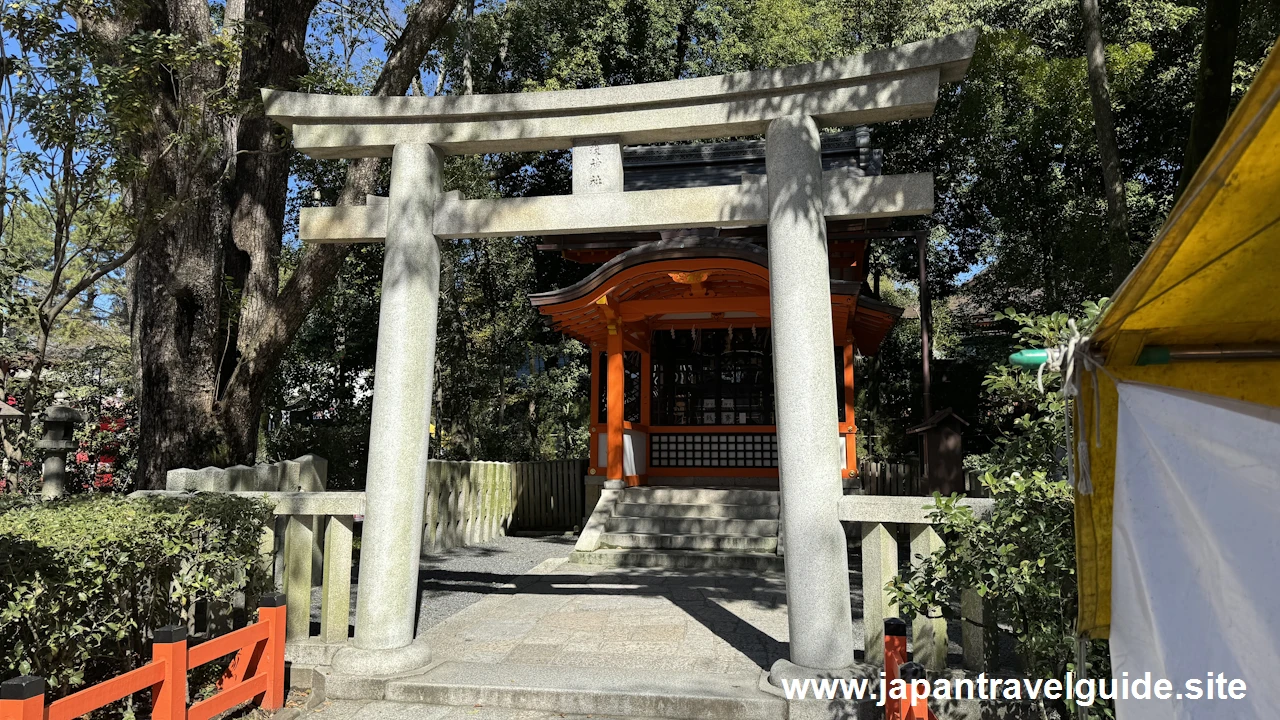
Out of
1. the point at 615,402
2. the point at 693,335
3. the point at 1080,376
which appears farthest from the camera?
the point at 693,335

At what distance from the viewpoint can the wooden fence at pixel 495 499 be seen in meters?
9.86

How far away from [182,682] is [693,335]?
10.2 m

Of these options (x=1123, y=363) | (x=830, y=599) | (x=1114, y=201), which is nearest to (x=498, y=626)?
(x=830, y=599)

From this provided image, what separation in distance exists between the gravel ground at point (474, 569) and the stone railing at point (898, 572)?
132 inches

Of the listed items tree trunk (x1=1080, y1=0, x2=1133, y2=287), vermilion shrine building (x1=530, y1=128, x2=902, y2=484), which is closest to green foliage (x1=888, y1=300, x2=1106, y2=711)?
tree trunk (x1=1080, y1=0, x2=1133, y2=287)

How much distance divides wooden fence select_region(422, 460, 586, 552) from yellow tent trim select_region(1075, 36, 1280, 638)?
754cm

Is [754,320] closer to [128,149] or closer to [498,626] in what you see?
[498,626]

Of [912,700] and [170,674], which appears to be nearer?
[912,700]

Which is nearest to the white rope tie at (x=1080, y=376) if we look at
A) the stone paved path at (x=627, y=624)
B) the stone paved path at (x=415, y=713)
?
the stone paved path at (x=415, y=713)

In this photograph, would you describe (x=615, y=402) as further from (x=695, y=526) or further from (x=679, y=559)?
(x=679, y=559)

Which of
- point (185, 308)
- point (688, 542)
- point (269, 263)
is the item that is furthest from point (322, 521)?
point (688, 542)

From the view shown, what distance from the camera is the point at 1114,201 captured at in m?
7.64

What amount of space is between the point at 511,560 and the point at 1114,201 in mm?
7635

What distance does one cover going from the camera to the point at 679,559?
9.15 meters
